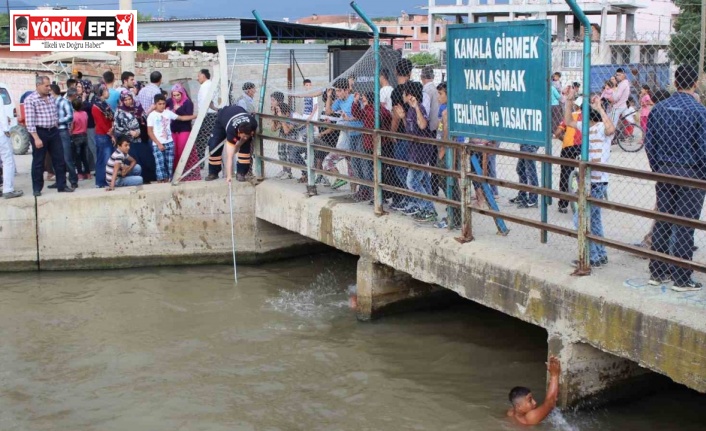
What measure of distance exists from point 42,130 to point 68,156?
100 cm

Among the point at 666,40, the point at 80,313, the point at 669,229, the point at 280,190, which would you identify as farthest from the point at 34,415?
the point at 666,40

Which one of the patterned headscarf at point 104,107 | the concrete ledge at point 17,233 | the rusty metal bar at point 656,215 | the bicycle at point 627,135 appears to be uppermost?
the patterned headscarf at point 104,107

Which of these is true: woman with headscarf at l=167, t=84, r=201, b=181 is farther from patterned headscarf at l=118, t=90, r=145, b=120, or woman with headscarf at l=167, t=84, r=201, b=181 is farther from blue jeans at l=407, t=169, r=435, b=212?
blue jeans at l=407, t=169, r=435, b=212

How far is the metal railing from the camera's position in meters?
6.46

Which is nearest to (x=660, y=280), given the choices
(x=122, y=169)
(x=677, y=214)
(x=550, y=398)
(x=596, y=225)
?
(x=677, y=214)

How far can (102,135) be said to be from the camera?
1301 cm

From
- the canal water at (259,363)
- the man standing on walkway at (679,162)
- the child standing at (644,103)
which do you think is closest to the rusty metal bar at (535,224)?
the man standing on walkway at (679,162)

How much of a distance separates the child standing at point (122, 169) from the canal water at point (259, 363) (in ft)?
5.27

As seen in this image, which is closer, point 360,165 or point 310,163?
point 360,165

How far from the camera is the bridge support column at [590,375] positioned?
23.5ft

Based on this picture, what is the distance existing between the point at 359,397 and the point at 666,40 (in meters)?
5.39

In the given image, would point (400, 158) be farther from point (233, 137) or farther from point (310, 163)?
point (233, 137)

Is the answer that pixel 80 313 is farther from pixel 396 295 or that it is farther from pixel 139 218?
pixel 396 295

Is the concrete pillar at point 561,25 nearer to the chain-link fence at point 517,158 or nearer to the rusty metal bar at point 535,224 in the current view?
the chain-link fence at point 517,158
